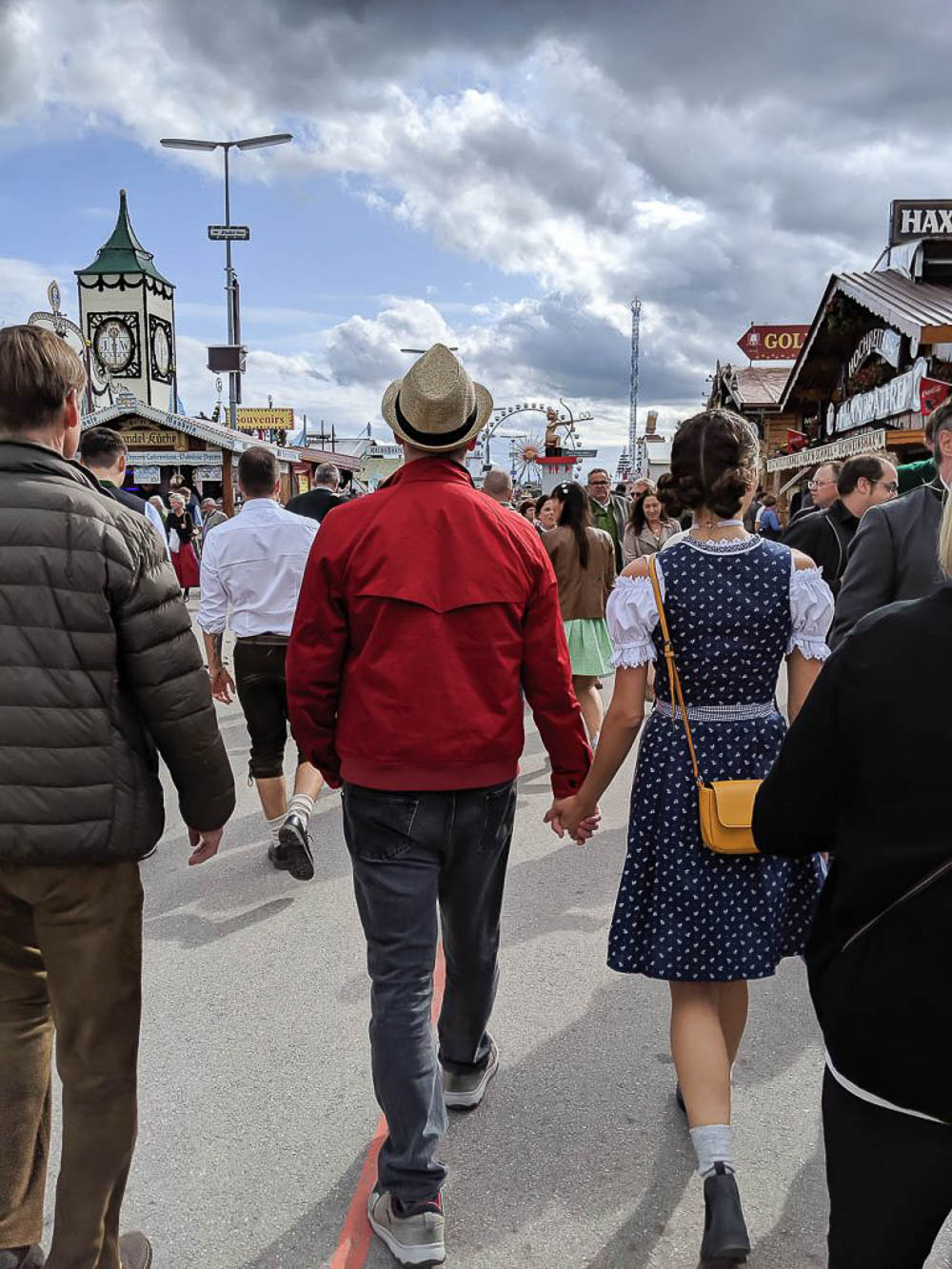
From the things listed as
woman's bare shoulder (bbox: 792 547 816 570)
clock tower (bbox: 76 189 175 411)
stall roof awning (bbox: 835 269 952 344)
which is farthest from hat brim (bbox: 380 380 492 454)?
clock tower (bbox: 76 189 175 411)

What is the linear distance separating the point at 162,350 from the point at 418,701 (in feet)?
222

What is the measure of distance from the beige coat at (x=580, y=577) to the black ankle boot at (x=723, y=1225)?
4990 millimetres

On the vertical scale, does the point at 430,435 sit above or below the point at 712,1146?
above

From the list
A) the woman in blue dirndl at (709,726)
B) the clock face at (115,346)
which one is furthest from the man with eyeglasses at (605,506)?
the clock face at (115,346)

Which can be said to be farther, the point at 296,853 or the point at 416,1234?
the point at 296,853

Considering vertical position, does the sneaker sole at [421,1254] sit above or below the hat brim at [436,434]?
below

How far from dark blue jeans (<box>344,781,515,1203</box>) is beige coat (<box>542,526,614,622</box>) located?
4556 millimetres

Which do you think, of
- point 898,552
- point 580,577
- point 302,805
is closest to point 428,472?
point 898,552

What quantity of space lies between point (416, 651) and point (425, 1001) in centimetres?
88

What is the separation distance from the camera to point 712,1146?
8.09 ft

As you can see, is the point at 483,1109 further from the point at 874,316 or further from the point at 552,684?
the point at 874,316

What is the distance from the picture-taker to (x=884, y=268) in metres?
17.6

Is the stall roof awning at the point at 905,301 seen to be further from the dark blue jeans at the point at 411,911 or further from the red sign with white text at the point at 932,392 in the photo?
the dark blue jeans at the point at 411,911

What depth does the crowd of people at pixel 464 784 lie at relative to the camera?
159cm
